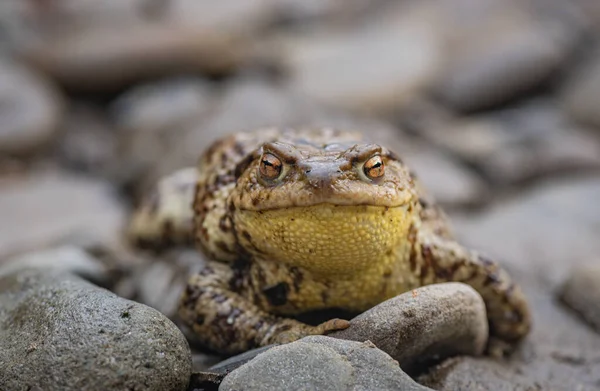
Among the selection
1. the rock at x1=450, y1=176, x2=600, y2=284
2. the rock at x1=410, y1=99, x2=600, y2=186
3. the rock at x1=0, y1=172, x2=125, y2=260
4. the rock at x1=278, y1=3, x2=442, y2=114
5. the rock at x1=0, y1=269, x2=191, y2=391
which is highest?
the rock at x1=278, y1=3, x2=442, y2=114

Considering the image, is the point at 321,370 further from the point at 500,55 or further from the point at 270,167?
the point at 500,55

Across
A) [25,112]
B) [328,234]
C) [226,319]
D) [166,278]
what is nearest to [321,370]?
[328,234]

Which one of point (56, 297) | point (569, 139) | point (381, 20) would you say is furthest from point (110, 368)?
point (381, 20)

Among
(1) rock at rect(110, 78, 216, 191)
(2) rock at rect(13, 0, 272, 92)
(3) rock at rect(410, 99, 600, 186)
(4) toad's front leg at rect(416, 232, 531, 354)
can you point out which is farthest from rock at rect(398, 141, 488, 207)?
(2) rock at rect(13, 0, 272, 92)

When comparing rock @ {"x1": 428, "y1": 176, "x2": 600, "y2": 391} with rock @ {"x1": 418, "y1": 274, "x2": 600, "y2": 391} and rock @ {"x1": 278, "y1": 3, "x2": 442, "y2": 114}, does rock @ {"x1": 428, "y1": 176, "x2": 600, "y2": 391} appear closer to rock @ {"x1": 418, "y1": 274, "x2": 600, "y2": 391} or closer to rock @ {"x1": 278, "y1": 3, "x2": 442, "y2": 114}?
rock @ {"x1": 418, "y1": 274, "x2": 600, "y2": 391}

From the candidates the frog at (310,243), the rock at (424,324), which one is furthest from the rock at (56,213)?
the rock at (424,324)

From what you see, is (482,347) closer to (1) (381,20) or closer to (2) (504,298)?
(2) (504,298)

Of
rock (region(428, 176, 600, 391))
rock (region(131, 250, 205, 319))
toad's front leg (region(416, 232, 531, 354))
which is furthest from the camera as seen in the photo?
rock (region(131, 250, 205, 319))
